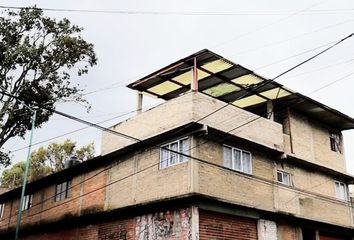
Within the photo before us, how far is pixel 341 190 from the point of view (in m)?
21.3

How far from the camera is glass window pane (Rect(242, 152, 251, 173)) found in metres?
16.6

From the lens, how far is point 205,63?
54.2 feet

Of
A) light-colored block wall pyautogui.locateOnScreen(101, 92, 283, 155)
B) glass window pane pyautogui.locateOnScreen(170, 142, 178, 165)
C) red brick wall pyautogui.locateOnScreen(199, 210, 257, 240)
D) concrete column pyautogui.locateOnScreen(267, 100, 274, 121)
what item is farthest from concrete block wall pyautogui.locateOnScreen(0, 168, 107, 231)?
concrete column pyautogui.locateOnScreen(267, 100, 274, 121)

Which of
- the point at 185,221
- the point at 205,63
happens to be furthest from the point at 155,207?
the point at 205,63

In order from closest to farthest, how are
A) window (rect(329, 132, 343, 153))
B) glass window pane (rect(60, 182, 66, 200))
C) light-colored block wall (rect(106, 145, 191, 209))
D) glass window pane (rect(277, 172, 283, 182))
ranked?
1. light-colored block wall (rect(106, 145, 191, 209))
2. glass window pane (rect(277, 172, 283, 182))
3. glass window pane (rect(60, 182, 66, 200))
4. window (rect(329, 132, 343, 153))

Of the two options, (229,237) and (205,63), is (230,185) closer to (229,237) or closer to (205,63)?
(229,237)

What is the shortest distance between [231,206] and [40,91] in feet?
33.7

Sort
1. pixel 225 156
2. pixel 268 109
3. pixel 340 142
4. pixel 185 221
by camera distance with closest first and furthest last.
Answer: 1. pixel 185 221
2. pixel 225 156
3. pixel 268 109
4. pixel 340 142

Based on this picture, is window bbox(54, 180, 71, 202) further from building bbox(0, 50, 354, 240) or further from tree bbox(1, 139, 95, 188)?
tree bbox(1, 139, 95, 188)

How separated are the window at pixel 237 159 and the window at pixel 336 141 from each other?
707cm

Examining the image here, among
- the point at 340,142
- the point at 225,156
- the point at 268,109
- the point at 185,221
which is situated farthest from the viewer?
the point at 340,142

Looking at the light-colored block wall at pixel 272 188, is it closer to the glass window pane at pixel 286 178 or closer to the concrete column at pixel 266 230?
the glass window pane at pixel 286 178

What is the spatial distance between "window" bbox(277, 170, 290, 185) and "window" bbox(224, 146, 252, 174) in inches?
77.8

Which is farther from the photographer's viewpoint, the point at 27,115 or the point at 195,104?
the point at 27,115
